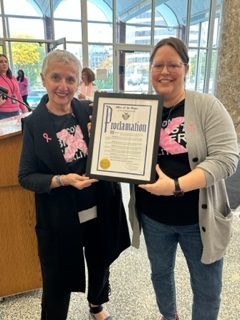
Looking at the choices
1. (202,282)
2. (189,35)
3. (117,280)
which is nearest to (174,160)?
(202,282)

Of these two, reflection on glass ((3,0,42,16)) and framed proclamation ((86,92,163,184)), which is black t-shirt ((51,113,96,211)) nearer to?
framed proclamation ((86,92,163,184))

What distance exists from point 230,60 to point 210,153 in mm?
5542

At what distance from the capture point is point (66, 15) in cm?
634

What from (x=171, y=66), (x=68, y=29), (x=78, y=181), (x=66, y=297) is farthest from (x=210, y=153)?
(x=68, y=29)

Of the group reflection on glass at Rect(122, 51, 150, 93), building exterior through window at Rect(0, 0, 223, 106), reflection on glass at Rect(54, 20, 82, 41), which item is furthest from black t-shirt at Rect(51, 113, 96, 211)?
reflection on glass at Rect(122, 51, 150, 93)

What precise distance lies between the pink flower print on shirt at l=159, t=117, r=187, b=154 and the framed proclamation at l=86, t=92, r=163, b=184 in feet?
0.29

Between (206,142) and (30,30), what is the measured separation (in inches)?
253

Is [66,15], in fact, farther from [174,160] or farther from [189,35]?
[174,160]

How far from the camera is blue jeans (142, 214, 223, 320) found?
114 centimetres

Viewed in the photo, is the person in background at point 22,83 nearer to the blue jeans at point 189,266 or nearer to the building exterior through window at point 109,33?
the building exterior through window at point 109,33

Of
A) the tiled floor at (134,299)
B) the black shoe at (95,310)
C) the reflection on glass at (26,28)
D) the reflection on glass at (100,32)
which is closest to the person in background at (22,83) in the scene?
the reflection on glass at (26,28)

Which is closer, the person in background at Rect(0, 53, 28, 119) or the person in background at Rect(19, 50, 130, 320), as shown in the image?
the person in background at Rect(19, 50, 130, 320)

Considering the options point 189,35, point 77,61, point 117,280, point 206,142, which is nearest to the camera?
point 206,142

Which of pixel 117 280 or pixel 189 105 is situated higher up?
pixel 189 105
